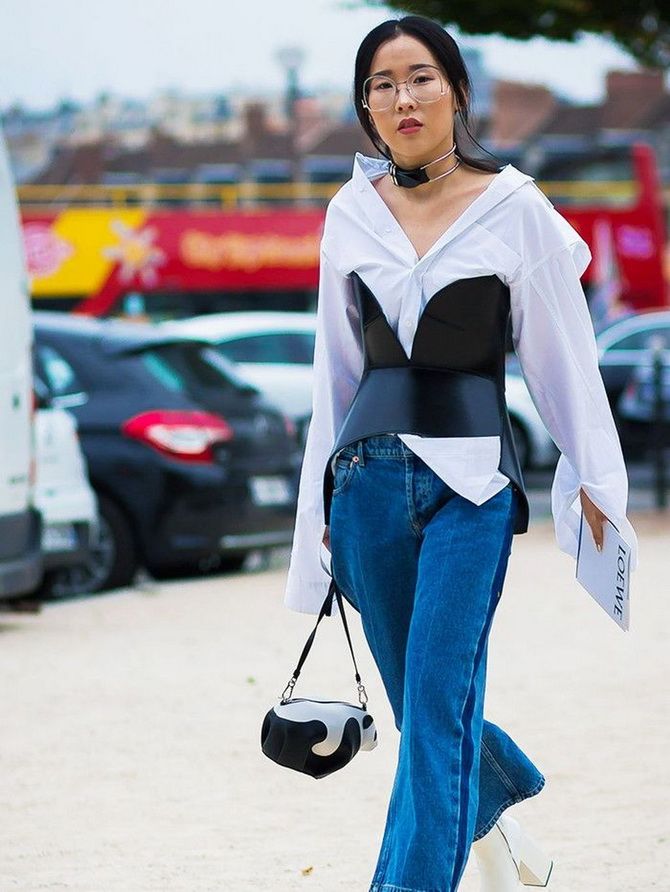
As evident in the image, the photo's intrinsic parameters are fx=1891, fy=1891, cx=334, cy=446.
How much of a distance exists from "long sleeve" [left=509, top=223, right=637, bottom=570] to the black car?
736cm

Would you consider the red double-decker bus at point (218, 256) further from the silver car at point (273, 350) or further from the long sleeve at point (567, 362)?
the long sleeve at point (567, 362)

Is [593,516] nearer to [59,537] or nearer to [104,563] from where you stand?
[59,537]

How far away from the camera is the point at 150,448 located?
35.9ft

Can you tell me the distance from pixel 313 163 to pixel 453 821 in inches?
2307

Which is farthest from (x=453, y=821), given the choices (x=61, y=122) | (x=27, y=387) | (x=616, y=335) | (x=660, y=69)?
(x=61, y=122)

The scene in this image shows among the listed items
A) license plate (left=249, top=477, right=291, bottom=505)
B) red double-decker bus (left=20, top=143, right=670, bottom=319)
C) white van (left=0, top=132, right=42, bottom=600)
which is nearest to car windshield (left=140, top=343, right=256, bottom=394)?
license plate (left=249, top=477, right=291, bottom=505)

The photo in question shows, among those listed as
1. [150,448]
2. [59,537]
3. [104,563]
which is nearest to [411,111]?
[59,537]

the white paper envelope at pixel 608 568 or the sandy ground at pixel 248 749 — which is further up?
the white paper envelope at pixel 608 568

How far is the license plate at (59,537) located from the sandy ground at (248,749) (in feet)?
1.17

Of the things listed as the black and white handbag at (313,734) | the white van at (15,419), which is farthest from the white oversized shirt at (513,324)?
the white van at (15,419)

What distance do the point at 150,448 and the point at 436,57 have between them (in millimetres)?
7461

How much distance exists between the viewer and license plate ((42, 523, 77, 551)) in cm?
995

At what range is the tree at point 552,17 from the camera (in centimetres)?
1677

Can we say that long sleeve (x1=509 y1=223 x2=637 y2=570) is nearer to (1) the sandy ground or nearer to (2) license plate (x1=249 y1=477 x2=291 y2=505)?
(1) the sandy ground
